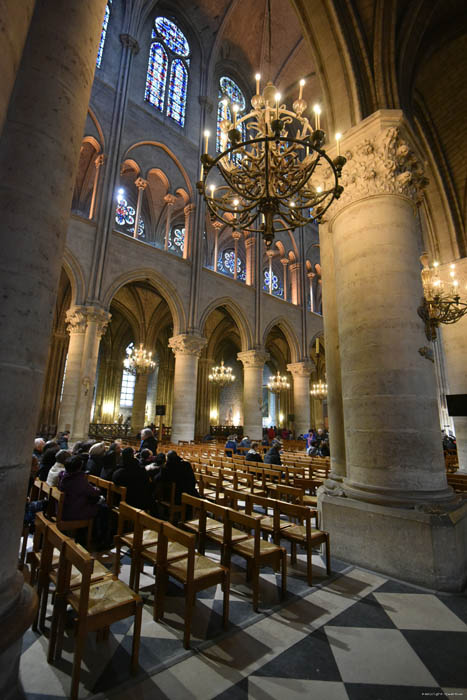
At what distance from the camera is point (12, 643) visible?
135 cm

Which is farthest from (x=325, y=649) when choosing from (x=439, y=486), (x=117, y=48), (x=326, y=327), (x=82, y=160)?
(x=117, y=48)

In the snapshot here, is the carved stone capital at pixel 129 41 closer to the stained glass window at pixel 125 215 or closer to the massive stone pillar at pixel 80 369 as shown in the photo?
the stained glass window at pixel 125 215

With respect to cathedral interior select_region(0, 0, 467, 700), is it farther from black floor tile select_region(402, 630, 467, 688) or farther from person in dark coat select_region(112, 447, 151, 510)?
person in dark coat select_region(112, 447, 151, 510)

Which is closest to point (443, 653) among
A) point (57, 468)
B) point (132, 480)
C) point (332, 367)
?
point (132, 480)

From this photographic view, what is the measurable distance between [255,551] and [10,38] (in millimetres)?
3305

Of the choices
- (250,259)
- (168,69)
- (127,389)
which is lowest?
(127,389)

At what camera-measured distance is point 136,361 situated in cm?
1396

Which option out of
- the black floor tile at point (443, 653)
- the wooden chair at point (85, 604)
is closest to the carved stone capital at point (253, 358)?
the black floor tile at point (443, 653)

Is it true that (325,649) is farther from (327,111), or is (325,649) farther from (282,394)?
(282,394)

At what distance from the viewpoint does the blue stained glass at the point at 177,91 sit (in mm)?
15191

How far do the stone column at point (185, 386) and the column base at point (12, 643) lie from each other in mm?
11633

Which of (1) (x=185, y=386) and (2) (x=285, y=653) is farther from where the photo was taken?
(1) (x=185, y=386)

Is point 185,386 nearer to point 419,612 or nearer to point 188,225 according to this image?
point 188,225

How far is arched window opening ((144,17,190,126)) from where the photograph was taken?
48.1 feet
